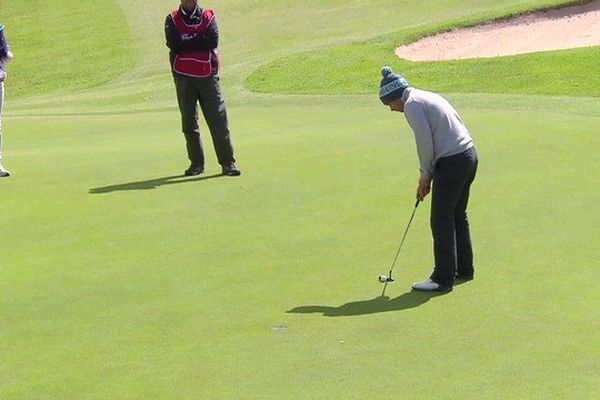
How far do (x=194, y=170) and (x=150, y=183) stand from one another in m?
0.72

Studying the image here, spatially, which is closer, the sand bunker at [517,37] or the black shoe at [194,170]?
the black shoe at [194,170]

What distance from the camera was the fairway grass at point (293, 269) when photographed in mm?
7484

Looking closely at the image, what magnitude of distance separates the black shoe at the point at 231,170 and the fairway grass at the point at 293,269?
233 millimetres

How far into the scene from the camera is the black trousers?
9.43 meters

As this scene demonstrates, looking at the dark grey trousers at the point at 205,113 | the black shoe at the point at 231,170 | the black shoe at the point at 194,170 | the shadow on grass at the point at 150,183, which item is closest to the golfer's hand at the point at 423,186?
the shadow on grass at the point at 150,183

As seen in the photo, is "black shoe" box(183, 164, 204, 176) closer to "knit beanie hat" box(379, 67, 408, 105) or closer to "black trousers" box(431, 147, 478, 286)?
"black trousers" box(431, 147, 478, 286)

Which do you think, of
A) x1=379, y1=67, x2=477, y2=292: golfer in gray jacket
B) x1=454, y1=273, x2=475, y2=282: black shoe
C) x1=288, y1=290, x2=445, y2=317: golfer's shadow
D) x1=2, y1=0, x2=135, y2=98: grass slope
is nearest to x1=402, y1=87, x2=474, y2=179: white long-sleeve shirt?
x1=379, y1=67, x2=477, y2=292: golfer in gray jacket

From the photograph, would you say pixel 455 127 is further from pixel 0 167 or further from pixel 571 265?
pixel 0 167

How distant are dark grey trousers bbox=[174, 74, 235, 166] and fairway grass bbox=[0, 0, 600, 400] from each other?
353mm

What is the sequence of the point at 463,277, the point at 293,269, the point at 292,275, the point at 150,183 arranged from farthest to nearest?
the point at 150,183 → the point at 293,269 → the point at 292,275 → the point at 463,277

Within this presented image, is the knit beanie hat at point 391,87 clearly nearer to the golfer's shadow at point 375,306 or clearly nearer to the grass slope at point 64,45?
the golfer's shadow at point 375,306

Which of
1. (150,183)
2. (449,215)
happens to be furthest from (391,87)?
(150,183)

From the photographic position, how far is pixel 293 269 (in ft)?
32.9

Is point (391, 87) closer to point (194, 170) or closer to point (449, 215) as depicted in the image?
point (449, 215)
